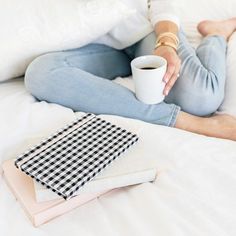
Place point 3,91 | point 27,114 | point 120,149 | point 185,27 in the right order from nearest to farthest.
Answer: point 120,149, point 27,114, point 3,91, point 185,27

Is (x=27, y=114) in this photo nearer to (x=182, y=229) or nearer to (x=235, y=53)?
(x=182, y=229)

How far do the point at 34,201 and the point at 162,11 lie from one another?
2.27ft

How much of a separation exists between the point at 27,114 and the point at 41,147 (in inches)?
5.9

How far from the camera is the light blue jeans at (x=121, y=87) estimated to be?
2.79ft

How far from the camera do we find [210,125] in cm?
86

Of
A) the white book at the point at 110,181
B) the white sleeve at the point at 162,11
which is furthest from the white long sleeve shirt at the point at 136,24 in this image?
the white book at the point at 110,181

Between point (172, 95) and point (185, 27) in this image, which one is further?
point (185, 27)

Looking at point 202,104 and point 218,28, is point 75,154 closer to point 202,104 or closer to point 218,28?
point 202,104

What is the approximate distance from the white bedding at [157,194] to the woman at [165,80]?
6 centimetres

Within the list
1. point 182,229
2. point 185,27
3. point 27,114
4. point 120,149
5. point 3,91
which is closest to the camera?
point 182,229

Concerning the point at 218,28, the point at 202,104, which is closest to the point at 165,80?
the point at 202,104

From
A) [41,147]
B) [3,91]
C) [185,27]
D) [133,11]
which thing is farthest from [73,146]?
[185,27]

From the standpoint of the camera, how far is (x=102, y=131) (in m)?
0.74

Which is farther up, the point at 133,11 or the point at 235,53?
the point at 133,11
